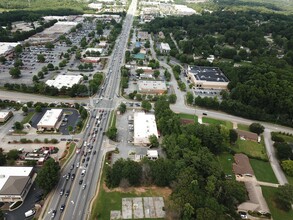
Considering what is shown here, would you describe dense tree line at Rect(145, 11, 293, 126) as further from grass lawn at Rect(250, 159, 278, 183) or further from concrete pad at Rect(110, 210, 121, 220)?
concrete pad at Rect(110, 210, 121, 220)

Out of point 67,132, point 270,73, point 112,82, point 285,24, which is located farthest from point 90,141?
point 285,24

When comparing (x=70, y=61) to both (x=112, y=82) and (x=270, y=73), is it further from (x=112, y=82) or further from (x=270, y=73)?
(x=270, y=73)

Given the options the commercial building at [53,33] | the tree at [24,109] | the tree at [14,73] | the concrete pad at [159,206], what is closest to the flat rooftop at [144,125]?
the concrete pad at [159,206]

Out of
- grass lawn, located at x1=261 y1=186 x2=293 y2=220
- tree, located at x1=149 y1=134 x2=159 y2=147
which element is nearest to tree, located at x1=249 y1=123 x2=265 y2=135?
grass lawn, located at x1=261 y1=186 x2=293 y2=220

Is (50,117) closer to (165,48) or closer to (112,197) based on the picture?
(112,197)

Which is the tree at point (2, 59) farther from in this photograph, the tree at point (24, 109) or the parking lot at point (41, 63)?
the tree at point (24, 109)
